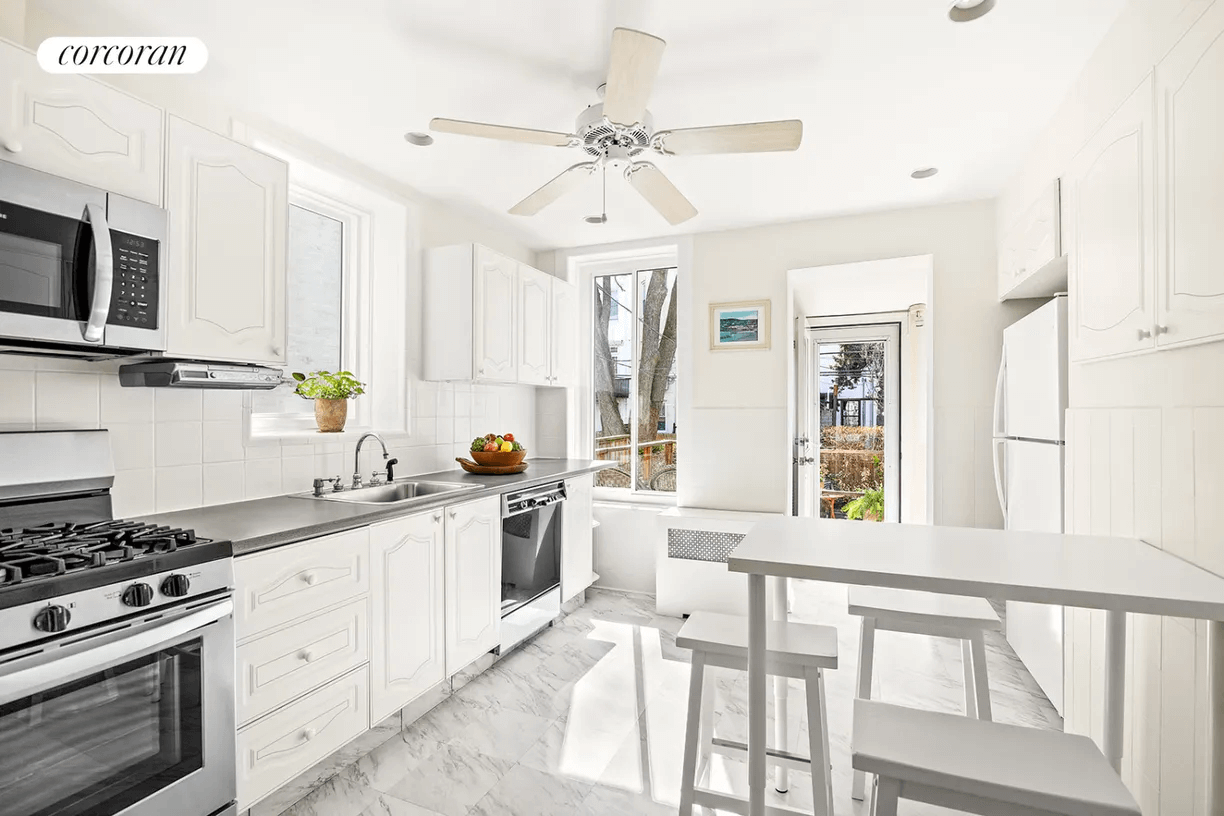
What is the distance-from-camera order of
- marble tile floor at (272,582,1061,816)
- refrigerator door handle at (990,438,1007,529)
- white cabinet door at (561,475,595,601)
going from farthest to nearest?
white cabinet door at (561,475,595,601) < refrigerator door handle at (990,438,1007,529) < marble tile floor at (272,582,1061,816)

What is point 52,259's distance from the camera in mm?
1509

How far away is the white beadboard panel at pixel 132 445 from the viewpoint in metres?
1.90

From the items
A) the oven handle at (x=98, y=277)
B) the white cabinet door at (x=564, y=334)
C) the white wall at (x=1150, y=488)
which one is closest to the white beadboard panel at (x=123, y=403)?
the oven handle at (x=98, y=277)

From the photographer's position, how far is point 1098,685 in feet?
6.31

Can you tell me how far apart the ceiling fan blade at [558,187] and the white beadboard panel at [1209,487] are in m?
2.02

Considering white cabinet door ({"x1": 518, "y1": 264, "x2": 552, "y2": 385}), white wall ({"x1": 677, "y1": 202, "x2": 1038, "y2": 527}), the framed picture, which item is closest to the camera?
white wall ({"x1": 677, "y1": 202, "x2": 1038, "y2": 527})

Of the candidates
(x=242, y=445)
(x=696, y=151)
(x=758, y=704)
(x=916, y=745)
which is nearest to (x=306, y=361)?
(x=242, y=445)

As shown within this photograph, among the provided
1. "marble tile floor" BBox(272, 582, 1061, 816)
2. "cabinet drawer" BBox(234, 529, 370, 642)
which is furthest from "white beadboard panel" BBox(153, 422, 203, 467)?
"marble tile floor" BBox(272, 582, 1061, 816)

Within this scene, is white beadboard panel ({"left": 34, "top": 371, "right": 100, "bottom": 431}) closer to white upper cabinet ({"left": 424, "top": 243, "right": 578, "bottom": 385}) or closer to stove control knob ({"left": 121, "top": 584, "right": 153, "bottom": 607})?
stove control knob ({"left": 121, "top": 584, "right": 153, "bottom": 607})

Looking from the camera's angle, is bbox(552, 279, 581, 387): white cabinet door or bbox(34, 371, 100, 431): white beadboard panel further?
bbox(552, 279, 581, 387): white cabinet door

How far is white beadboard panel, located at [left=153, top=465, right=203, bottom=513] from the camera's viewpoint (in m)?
2.01

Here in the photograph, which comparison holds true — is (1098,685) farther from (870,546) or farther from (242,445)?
(242,445)

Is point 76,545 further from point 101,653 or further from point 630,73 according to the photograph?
point 630,73

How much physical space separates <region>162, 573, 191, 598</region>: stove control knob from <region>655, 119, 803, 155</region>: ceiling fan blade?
193cm
